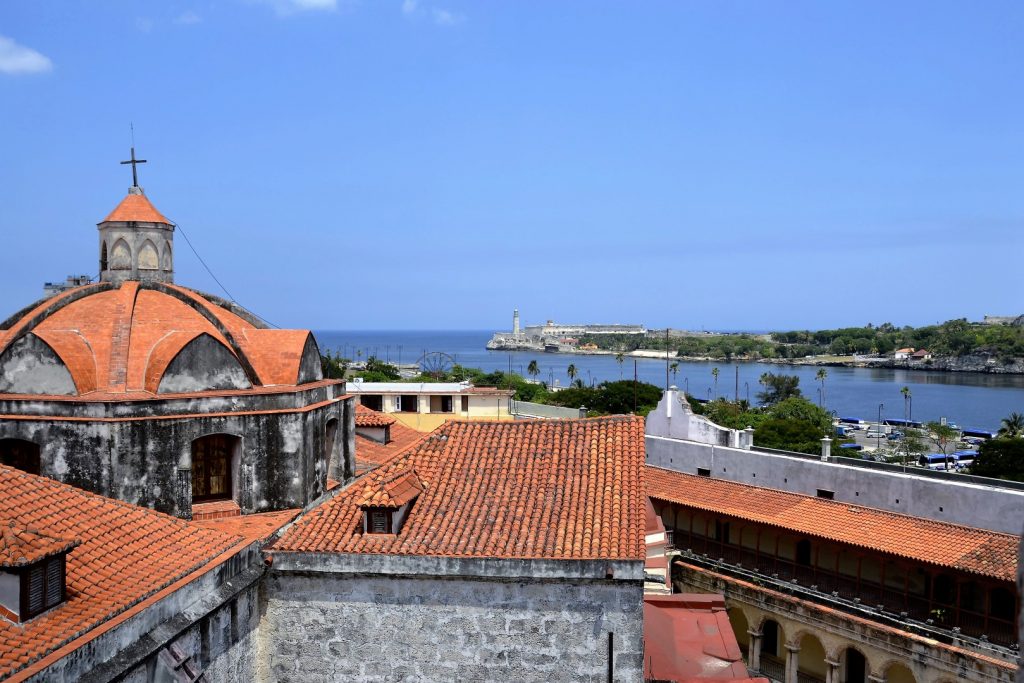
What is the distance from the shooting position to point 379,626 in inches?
480

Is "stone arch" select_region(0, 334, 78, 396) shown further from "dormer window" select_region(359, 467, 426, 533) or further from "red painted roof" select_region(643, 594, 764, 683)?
"red painted roof" select_region(643, 594, 764, 683)

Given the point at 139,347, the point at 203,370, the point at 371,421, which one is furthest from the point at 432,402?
the point at 139,347

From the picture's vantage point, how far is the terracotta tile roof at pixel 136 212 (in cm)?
1590

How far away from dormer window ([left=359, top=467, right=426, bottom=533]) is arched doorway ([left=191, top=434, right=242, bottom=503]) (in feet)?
9.08

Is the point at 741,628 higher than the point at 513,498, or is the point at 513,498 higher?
the point at 513,498

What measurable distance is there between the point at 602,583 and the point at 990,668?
14.8 m

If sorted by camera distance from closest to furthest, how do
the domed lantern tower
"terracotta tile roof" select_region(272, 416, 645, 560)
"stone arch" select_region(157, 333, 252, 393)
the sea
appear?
"terracotta tile roof" select_region(272, 416, 645, 560) < "stone arch" select_region(157, 333, 252, 393) < the domed lantern tower < the sea

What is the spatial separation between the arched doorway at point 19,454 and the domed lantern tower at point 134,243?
355 centimetres

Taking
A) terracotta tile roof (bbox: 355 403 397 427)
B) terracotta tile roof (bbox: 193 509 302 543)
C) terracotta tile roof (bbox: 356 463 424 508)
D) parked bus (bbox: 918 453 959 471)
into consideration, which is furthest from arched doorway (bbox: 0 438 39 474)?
parked bus (bbox: 918 453 959 471)

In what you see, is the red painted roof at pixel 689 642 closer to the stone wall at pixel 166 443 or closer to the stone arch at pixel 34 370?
the stone wall at pixel 166 443

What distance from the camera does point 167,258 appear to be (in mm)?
16344

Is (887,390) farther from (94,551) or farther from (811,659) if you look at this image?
(94,551)

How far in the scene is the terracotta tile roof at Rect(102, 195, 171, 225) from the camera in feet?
52.2

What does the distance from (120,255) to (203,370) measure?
3.34 m
